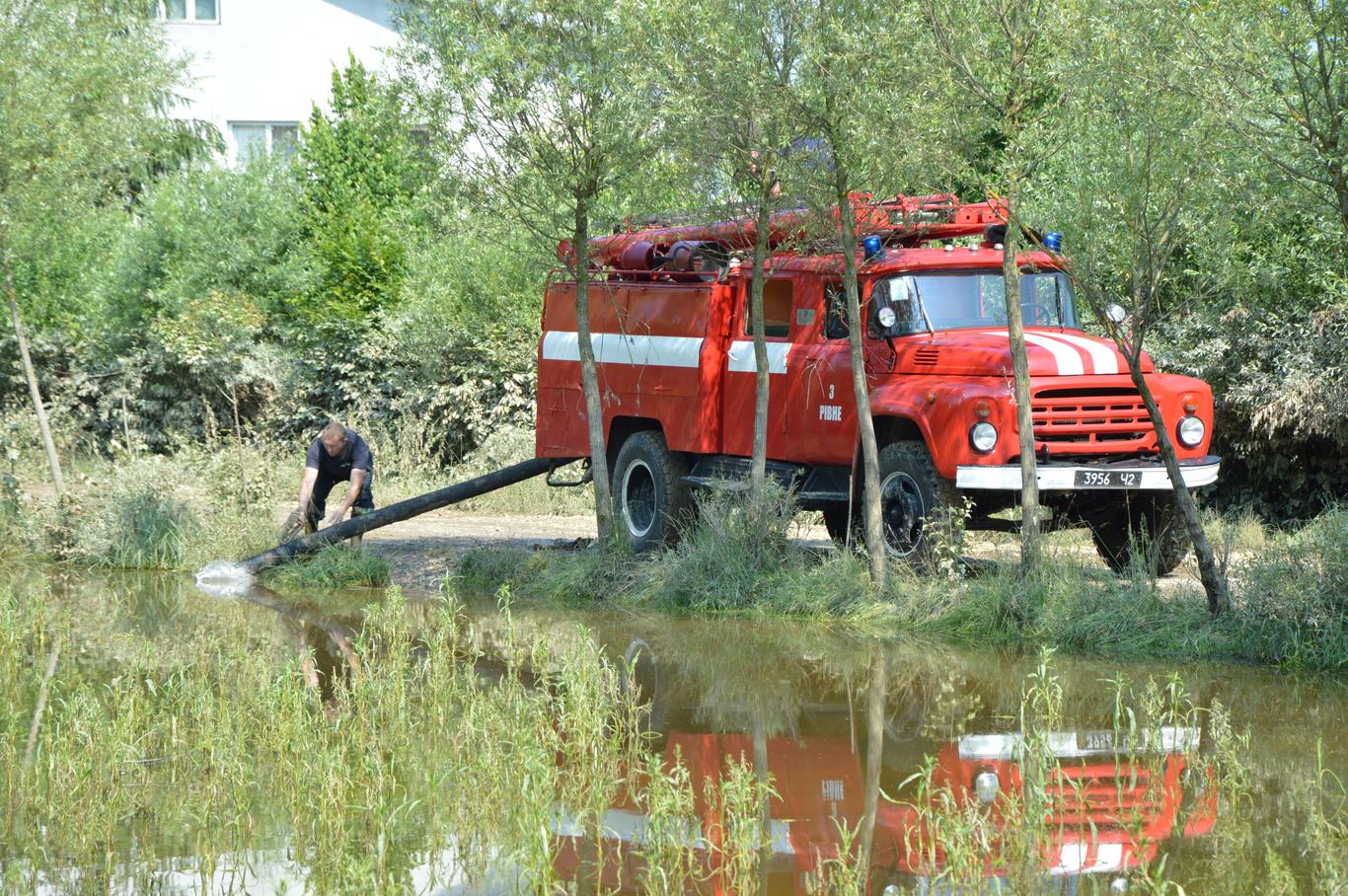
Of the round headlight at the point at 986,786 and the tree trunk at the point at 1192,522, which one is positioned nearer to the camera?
the round headlight at the point at 986,786

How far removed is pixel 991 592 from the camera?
10.1m

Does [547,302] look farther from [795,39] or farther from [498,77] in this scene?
[795,39]

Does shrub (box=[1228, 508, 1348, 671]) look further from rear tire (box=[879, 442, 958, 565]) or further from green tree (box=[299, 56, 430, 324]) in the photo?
green tree (box=[299, 56, 430, 324])

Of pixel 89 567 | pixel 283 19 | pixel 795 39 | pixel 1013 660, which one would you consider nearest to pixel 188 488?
pixel 89 567

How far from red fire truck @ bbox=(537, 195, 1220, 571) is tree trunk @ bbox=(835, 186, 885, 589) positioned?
321 millimetres

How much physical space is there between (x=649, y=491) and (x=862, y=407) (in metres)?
3.34

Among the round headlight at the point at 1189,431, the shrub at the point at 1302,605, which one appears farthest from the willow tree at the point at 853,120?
the shrub at the point at 1302,605

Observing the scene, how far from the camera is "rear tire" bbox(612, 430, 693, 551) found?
13.0m

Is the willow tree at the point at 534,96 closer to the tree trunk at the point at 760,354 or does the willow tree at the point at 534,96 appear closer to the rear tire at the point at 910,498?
the tree trunk at the point at 760,354

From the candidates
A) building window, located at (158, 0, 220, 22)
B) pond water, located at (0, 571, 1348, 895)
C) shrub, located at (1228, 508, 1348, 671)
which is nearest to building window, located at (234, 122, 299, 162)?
building window, located at (158, 0, 220, 22)

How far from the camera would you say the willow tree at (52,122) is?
45.0 ft

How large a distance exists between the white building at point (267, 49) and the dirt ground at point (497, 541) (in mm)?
15533

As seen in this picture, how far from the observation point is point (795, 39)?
10.5 m

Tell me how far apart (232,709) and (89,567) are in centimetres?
647
